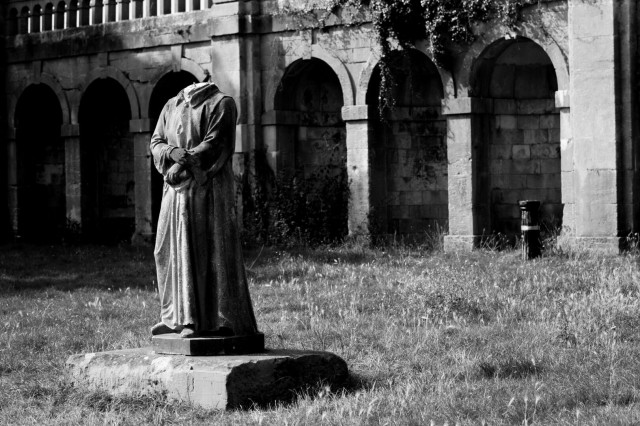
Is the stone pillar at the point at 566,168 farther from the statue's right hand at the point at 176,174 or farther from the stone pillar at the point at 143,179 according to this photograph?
the statue's right hand at the point at 176,174

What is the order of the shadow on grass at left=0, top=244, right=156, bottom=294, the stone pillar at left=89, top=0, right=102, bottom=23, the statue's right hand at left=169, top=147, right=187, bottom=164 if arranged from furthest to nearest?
the stone pillar at left=89, top=0, right=102, bottom=23 < the shadow on grass at left=0, top=244, right=156, bottom=294 < the statue's right hand at left=169, top=147, right=187, bottom=164

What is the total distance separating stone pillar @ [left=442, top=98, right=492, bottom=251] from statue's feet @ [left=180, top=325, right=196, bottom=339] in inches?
429

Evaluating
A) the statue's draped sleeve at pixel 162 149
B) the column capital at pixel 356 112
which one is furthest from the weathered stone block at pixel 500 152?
the statue's draped sleeve at pixel 162 149

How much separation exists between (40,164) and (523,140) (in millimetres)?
11237

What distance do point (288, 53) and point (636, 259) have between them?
796 cm

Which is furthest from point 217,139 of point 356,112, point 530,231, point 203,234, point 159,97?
point 159,97

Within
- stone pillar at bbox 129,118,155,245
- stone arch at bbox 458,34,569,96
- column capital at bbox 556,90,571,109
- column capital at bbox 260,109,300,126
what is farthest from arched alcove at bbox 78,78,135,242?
column capital at bbox 556,90,571,109

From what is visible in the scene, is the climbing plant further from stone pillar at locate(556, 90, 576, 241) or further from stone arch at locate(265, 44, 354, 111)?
stone pillar at locate(556, 90, 576, 241)

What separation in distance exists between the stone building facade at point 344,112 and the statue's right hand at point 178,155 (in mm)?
9873

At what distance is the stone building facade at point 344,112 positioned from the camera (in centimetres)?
1736

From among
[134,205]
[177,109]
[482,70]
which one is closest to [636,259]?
[482,70]

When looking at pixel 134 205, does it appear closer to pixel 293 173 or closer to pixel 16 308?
pixel 293 173

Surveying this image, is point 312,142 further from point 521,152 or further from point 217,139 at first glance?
point 217,139

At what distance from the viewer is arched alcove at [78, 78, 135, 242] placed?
24.7 metres
